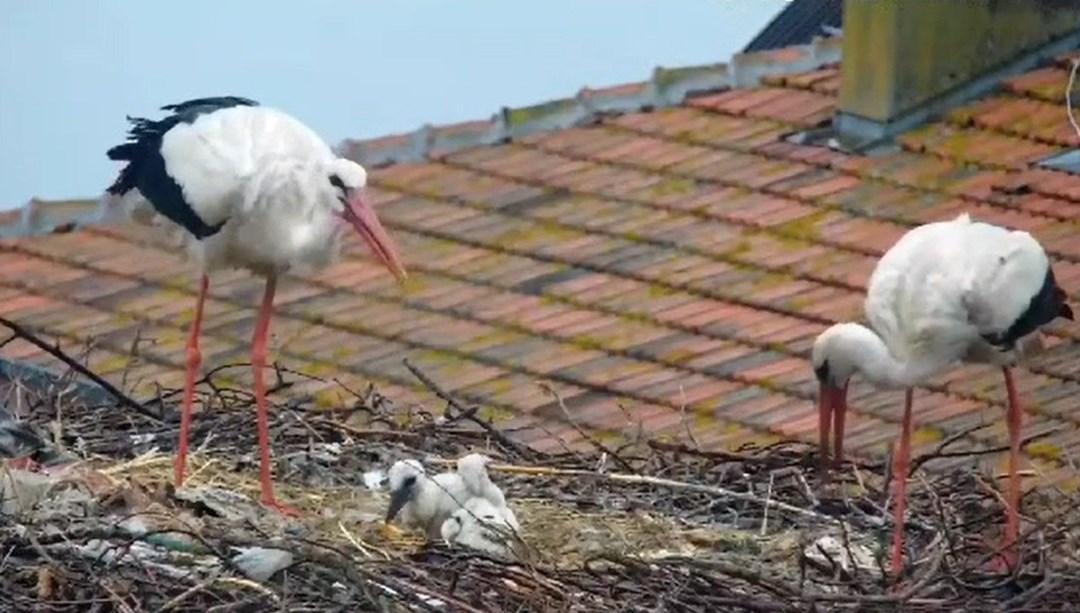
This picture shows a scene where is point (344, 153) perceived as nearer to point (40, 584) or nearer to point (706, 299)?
point (706, 299)

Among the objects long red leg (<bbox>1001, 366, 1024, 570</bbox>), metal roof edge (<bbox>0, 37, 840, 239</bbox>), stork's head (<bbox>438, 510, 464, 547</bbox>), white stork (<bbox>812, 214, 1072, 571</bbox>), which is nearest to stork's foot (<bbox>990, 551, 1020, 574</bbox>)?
long red leg (<bbox>1001, 366, 1024, 570</bbox>)

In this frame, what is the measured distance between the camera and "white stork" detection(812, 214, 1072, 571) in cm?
768

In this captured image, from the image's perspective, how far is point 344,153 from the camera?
11.9 m

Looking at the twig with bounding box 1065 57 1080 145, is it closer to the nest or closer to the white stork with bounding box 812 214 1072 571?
the nest

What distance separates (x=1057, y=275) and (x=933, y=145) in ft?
4.74

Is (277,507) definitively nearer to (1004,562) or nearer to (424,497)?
(424,497)

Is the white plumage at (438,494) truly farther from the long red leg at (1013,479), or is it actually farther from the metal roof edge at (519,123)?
the metal roof edge at (519,123)

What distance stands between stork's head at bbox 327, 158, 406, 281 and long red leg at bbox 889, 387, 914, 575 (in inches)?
46.8

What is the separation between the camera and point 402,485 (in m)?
7.61

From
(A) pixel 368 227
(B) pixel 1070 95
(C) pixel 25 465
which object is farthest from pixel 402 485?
(B) pixel 1070 95

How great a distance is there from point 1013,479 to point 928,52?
378 centimetres

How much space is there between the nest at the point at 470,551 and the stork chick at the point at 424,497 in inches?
1.8

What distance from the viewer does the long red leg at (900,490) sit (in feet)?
24.5

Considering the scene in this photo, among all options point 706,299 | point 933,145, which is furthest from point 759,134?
point 706,299
